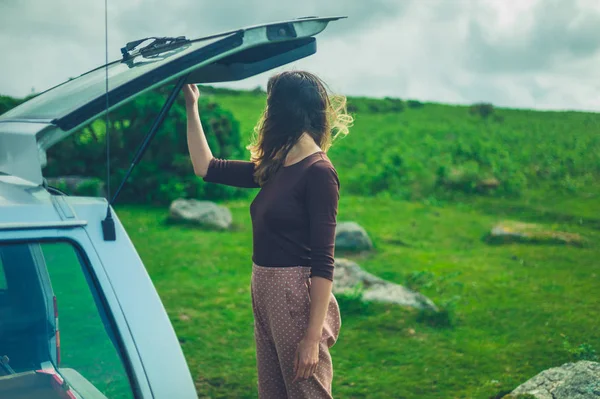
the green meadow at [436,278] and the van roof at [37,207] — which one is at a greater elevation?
the van roof at [37,207]

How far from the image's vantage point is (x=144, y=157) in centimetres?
1345

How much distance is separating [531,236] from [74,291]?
993 centimetres

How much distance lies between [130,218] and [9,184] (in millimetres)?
10176

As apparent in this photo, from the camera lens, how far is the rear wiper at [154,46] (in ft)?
7.22

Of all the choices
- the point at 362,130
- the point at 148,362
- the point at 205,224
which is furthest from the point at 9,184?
the point at 362,130

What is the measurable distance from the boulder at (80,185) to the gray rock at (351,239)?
5.15m

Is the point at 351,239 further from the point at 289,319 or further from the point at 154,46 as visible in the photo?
the point at 154,46

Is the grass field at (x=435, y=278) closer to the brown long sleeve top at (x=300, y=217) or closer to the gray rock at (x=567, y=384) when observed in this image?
the gray rock at (x=567, y=384)

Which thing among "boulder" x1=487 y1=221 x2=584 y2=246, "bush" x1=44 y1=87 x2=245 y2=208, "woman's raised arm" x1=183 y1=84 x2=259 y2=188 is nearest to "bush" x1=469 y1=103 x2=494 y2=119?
"bush" x1=44 y1=87 x2=245 y2=208

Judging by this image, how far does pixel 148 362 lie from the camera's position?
1.67m

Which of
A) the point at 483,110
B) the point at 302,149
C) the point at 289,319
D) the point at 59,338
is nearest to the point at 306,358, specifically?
the point at 289,319

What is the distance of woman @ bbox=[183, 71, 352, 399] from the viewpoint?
229 centimetres

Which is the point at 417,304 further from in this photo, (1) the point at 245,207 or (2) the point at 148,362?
(1) the point at 245,207

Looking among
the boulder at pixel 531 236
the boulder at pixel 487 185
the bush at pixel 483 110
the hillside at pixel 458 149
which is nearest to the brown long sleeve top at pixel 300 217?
the boulder at pixel 531 236
